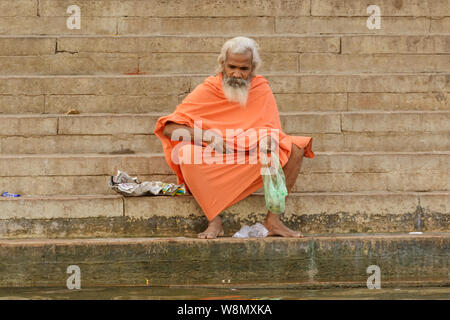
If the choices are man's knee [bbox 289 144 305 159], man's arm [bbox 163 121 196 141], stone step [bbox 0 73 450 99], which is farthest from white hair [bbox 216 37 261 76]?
stone step [bbox 0 73 450 99]

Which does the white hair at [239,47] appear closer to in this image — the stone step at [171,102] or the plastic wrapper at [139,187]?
the plastic wrapper at [139,187]

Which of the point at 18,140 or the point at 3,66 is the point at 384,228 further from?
the point at 3,66

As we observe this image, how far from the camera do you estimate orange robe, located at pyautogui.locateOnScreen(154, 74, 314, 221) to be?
17.3 ft

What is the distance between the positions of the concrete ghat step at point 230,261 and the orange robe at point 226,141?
1.44 feet

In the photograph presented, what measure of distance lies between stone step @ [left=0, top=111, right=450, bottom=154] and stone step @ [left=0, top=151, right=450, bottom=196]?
0.34 metres

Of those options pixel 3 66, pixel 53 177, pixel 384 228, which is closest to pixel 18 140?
pixel 53 177

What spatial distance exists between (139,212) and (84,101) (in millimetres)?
1788

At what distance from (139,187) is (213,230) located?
663mm

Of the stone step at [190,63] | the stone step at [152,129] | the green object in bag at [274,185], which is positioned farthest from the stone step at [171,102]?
the green object in bag at [274,185]

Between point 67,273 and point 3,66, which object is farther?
point 3,66

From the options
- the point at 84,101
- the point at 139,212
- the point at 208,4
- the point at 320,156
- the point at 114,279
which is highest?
the point at 208,4

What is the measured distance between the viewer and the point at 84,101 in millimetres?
6770

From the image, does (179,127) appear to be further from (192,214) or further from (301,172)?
(301,172)

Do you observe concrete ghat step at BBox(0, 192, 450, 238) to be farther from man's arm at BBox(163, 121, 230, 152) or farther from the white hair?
the white hair
